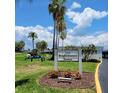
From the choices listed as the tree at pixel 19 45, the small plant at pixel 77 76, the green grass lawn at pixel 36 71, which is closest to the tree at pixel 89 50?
the green grass lawn at pixel 36 71

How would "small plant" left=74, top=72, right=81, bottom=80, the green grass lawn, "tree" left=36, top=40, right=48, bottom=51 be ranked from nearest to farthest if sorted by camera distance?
"tree" left=36, top=40, right=48, bottom=51
the green grass lawn
"small plant" left=74, top=72, right=81, bottom=80

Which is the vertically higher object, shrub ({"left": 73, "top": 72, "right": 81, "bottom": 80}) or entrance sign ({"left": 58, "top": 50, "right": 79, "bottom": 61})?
entrance sign ({"left": 58, "top": 50, "right": 79, "bottom": 61})

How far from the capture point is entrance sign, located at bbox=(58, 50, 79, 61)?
423 centimetres

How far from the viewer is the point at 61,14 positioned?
3.81 meters

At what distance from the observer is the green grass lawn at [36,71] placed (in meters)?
3.76

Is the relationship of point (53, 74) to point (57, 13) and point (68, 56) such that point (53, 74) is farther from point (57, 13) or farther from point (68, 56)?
point (57, 13)

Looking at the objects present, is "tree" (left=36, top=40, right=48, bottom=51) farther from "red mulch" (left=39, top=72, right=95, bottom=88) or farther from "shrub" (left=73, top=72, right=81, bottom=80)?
"shrub" (left=73, top=72, right=81, bottom=80)

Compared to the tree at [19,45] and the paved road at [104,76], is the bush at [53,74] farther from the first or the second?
the tree at [19,45]

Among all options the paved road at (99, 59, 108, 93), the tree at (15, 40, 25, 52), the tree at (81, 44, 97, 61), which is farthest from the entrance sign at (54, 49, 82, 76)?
the tree at (15, 40, 25, 52)

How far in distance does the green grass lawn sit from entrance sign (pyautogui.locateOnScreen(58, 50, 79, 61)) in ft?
0.19
